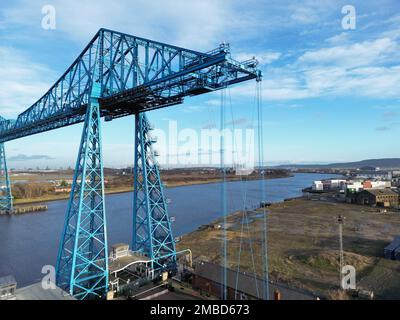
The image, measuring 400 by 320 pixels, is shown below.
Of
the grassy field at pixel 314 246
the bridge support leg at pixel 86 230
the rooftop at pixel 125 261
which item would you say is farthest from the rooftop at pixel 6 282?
the grassy field at pixel 314 246

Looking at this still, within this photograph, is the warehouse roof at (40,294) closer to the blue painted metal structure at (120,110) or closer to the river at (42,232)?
the blue painted metal structure at (120,110)

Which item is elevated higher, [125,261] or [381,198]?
[125,261]

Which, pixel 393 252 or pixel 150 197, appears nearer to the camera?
pixel 150 197

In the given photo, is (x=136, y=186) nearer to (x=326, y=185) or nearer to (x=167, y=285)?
(x=167, y=285)

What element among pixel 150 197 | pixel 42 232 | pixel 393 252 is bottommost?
pixel 42 232

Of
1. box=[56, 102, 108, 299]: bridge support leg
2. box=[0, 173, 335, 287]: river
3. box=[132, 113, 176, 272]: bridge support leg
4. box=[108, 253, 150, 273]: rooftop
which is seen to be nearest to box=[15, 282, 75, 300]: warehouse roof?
box=[56, 102, 108, 299]: bridge support leg

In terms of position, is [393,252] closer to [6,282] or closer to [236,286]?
[236,286]

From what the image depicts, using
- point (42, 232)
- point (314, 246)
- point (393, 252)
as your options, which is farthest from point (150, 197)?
point (42, 232)
